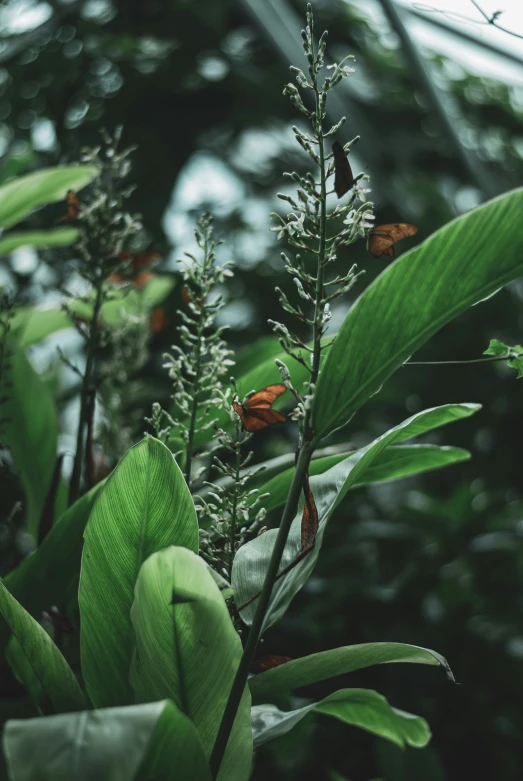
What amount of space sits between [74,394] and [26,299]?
0.42 m

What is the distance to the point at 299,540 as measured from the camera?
438 millimetres

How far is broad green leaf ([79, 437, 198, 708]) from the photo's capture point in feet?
1.34

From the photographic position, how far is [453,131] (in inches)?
79.4

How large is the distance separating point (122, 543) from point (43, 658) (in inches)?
3.1

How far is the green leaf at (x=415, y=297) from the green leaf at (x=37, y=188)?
485mm

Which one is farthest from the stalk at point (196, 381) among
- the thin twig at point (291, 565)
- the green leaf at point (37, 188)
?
the green leaf at point (37, 188)

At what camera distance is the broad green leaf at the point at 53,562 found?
0.52 m

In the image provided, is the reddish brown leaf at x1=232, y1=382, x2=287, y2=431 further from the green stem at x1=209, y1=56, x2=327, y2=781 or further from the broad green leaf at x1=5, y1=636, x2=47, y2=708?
the broad green leaf at x1=5, y1=636, x2=47, y2=708

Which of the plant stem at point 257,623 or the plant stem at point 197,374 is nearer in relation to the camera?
the plant stem at point 257,623

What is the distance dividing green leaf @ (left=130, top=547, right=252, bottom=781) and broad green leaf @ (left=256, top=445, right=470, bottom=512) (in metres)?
0.19

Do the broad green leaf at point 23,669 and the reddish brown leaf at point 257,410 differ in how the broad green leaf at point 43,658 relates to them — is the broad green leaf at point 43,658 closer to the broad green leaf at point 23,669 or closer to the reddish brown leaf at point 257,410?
the broad green leaf at point 23,669

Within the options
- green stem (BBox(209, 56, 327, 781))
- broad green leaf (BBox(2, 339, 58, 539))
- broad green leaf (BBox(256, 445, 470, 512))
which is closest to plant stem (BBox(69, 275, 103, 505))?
broad green leaf (BBox(2, 339, 58, 539))

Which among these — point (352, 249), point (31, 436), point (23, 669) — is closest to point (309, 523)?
point (23, 669)

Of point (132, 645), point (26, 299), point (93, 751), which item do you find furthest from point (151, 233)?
point (93, 751)
